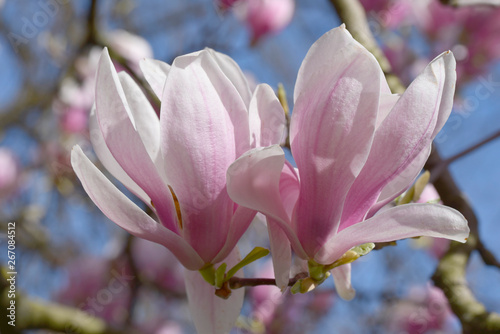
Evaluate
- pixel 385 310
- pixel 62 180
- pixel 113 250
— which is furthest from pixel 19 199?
pixel 385 310

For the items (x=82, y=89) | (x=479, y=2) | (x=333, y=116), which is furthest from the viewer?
(x=82, y=89)

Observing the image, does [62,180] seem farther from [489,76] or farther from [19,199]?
[489,76]

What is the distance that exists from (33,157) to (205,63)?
227 centimetres

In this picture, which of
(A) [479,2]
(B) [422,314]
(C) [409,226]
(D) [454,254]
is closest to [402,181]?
(C) [409,226]

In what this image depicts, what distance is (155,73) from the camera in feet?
1.98

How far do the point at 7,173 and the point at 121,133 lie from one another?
6.61ft

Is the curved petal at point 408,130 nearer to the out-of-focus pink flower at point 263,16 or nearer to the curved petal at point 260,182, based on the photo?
the curved petal at point 260,182

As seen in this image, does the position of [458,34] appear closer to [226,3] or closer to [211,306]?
[226,3]

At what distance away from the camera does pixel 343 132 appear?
50 centimetres

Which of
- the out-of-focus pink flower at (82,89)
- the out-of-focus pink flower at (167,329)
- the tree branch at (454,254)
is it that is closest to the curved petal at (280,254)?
the tree branch at (454,254)

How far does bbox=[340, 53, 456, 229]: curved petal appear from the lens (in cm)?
50

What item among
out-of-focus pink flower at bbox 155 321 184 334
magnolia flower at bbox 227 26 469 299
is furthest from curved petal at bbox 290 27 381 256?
out-of-focus pink flower at bbox 155 321 184 334

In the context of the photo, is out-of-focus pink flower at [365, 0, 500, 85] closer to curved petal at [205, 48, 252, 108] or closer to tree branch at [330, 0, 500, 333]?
tree branch at [330, 0, 500, 333]

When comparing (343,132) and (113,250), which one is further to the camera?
(113,250)
